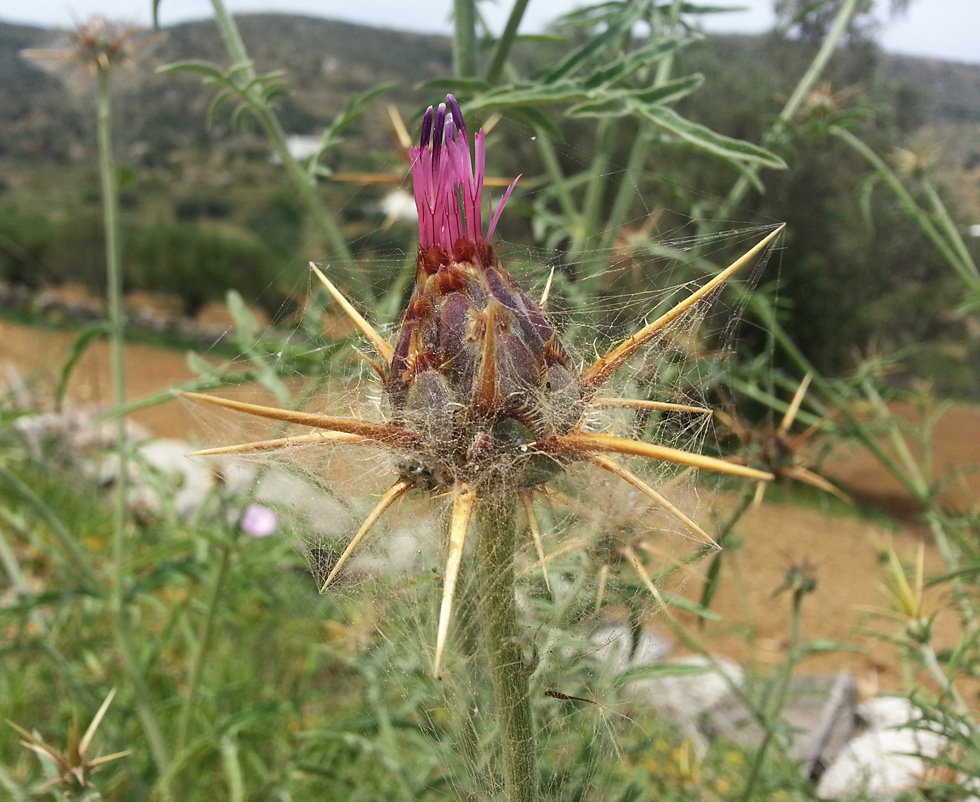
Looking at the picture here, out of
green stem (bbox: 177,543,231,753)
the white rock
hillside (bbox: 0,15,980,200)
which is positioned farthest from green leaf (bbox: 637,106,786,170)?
hillside (bbox: 0,15,980,200)

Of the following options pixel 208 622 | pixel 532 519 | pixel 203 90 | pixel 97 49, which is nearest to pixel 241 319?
pixel 208 622

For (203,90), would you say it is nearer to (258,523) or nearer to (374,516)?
(258,523)

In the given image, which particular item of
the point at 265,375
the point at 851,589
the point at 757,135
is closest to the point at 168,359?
the point at 757,135

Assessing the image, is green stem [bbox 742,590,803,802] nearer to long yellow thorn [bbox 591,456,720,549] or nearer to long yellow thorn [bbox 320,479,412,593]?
long yellow thorn [bbox 591,456,720,549]

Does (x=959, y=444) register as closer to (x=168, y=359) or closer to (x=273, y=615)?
(x=273, y=615)

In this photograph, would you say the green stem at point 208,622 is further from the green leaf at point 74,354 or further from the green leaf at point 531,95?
the green leaf at point 531,95

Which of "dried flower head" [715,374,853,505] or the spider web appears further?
"dried flower head" [715,374,853,505]

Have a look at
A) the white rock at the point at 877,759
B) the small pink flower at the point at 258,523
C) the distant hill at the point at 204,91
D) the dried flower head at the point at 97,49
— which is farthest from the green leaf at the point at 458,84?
the distant hill at the point at 204,91
